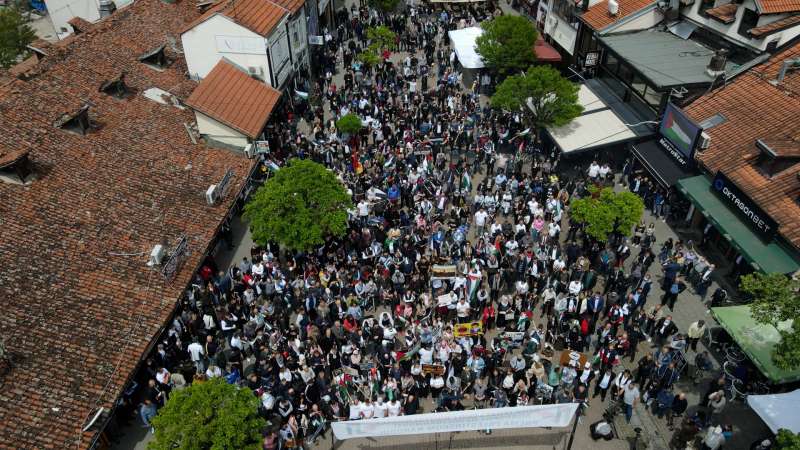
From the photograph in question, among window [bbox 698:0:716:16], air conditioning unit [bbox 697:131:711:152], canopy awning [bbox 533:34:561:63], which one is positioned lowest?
canopy awning [bbox 533:34:561:63]

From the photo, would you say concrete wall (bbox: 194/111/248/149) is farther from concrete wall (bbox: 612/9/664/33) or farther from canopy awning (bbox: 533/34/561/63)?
concrete wall (bbox: 612/9/664/33)

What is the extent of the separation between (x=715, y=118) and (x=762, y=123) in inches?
83.2

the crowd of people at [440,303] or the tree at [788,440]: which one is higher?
the tree at [788,440]

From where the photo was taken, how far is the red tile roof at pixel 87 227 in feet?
58.2

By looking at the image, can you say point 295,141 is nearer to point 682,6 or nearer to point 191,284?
point 191,284

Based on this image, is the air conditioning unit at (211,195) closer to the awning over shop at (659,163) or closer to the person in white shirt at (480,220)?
the person in white shirt at (480,220)

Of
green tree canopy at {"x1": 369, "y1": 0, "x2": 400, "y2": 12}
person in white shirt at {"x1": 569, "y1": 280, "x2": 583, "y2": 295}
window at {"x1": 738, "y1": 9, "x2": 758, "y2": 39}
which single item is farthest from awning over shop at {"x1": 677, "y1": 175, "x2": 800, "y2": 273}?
green tree canopy at {"x1": 369, "y1": 0, "x2": 400, "y2": 12}

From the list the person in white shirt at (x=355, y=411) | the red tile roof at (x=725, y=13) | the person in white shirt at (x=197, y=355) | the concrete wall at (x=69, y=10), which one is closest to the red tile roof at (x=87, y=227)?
the person in white shirt at (x=197, y=355)

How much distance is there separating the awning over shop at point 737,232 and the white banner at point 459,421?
444 inches

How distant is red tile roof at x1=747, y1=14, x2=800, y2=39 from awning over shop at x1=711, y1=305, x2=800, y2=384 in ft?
49.3

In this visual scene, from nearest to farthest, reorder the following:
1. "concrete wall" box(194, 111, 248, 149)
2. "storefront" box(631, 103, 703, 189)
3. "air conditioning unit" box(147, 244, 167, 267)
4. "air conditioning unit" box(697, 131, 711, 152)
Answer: "air conditioning unit" box(147, 244, 167, 267) < "air conditioning unit" box(697, 131, 711, 152) < "storefront" box(631, 103, 703, 189) < "concrete wall" box(194, 111, 248, 149)

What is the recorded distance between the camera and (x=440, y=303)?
891 inches

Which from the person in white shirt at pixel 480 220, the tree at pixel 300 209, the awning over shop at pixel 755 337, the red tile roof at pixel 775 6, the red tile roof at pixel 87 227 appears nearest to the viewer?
the red tile roof at pixel 87 227

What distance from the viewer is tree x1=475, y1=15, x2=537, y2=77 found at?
37344 mm
